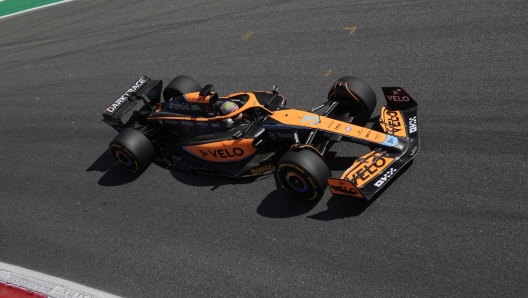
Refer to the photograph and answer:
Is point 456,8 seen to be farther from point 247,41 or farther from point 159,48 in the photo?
point 159,48

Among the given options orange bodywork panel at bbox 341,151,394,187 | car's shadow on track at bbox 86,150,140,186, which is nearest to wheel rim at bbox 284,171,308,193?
orange bodywork panel at bbox 341,151,394,187

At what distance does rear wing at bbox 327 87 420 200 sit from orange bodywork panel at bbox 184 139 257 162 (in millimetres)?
1723

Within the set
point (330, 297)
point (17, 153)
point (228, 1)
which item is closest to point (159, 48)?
point (228, 1)

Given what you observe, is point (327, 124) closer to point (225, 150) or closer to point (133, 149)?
point (225, 150)

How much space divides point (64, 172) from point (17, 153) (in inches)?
68.5

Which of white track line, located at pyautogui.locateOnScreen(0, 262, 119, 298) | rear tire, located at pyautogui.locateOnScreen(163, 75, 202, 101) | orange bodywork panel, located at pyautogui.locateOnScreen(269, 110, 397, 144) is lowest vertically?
white track line, located at pyautogui.locateOnScreen(0, 262, 119, 298)

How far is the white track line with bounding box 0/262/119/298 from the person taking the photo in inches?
304

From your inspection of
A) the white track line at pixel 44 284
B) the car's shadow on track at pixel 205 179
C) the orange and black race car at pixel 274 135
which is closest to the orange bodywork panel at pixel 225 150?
A: the orange and black race car at pixel 274 135

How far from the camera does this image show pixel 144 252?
8156 mm

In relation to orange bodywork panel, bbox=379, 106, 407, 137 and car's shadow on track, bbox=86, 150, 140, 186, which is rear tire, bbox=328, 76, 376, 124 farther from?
car's shadow on track, bbox=86, 150, 140, 186

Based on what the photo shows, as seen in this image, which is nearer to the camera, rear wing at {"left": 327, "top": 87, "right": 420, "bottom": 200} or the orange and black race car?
rear wing at {"left": 327, "top": 87, "right": 420, "bottom": 200}

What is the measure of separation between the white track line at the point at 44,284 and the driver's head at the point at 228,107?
3344 millimetres

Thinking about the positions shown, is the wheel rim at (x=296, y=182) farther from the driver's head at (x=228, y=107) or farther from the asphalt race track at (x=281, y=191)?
the driver's head at (x=228, y=107)

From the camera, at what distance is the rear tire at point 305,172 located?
24.8 feet
